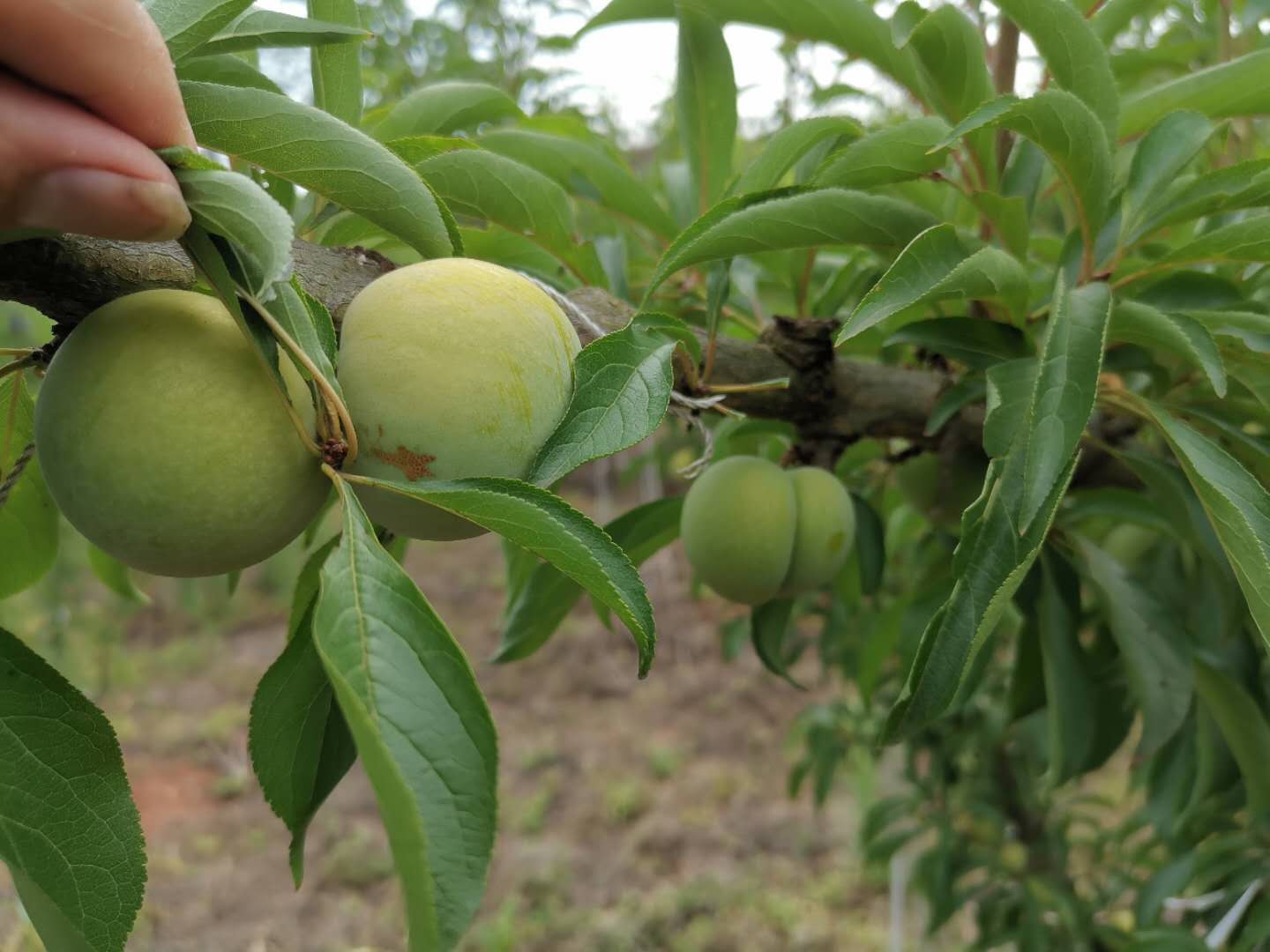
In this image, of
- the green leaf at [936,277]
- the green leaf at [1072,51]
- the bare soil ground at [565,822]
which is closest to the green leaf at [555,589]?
the green leaf at [936,277]

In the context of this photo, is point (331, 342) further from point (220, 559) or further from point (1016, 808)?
point (1016, 808)

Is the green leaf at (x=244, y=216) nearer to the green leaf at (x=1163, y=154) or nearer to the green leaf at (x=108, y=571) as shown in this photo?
the green leaf at (x=108, y=571)

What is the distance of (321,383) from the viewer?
394 millimetres

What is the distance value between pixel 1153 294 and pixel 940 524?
408 mm

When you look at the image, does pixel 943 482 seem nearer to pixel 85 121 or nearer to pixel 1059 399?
pixel 1059 399

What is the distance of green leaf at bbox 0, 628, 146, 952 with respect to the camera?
427 millimetres

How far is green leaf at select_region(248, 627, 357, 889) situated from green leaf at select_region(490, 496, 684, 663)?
36 centimetres

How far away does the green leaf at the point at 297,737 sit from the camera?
0.46m

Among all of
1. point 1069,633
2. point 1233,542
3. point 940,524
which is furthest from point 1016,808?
point 1233,542

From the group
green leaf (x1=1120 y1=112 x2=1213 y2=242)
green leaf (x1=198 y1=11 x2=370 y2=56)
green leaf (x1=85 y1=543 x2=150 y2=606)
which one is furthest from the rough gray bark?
green leaf (x1=85 y1=543 x2=150 y2=606)

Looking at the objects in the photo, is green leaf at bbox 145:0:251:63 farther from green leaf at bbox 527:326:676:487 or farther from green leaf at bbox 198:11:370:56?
green leaf at bbox 527:326:676:487

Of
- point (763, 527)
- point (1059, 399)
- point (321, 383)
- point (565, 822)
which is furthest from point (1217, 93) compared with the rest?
point (565, 822)

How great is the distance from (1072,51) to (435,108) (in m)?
0.48

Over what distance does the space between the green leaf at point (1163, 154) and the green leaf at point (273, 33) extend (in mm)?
535
